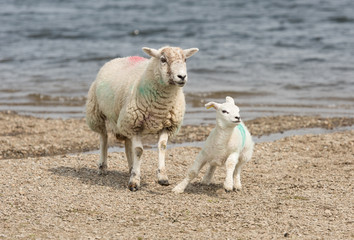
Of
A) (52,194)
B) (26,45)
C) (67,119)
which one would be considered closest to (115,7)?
(26,45)

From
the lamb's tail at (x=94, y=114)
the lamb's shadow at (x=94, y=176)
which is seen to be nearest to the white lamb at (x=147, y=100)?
the lamb's tail at (x=94, y=114)

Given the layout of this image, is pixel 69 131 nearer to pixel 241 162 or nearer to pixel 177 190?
pixel 177 190

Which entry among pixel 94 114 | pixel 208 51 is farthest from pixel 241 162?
Result: pixel 208 51

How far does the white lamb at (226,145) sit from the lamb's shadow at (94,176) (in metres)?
0.95

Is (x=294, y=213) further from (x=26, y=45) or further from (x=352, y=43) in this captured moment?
(x=26, y=45)

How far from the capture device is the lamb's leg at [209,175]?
24.3 feet

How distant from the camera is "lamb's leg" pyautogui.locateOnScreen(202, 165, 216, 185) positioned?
7.42m

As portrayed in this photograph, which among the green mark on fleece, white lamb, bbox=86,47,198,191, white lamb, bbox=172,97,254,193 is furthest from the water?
white lamb, bbox=172,97,254,193

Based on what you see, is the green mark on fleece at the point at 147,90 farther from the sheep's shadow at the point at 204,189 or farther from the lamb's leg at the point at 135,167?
the sheep's shadow at the point at 204,189

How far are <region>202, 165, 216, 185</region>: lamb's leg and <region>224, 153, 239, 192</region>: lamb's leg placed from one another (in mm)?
620

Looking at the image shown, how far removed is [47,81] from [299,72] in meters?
7.38

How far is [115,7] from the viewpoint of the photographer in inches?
1598

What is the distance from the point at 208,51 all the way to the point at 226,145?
48.8 ft

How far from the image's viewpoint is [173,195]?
688 cm
